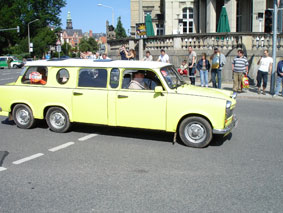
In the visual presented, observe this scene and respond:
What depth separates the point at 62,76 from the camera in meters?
8.41

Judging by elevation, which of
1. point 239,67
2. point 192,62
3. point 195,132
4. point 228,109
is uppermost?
point 192,62

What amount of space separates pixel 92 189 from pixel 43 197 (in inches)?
25.6

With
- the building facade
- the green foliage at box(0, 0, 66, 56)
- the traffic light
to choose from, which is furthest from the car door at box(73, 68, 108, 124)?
the green foliage at box(0, 0, 66, 56)

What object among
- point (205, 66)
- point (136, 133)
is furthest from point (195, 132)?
point (205, 66)

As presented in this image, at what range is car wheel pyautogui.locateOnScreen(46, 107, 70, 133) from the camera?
330 inches

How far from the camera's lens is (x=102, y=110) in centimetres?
789

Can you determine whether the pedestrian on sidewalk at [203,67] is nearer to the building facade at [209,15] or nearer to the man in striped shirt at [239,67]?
the man in striped shirt at [239,67]

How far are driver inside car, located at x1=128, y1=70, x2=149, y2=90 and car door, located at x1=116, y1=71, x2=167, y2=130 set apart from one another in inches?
4.0

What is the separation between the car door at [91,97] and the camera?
7.89 metres

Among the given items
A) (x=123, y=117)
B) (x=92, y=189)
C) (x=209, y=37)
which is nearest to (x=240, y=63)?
(x=209, y=37)

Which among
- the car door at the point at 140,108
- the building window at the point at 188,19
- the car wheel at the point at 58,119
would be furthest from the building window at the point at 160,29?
the car door at the point at 140,108

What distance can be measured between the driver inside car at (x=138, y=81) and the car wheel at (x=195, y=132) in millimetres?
1171

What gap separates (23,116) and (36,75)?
1071 mm

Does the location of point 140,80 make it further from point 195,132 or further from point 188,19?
point 188,19
